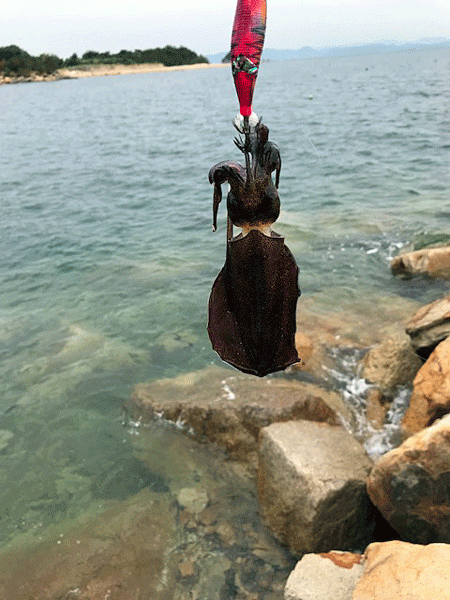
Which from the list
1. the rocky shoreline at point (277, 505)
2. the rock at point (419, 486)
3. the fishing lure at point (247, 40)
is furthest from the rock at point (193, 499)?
the fishing lure at point (247, 40)

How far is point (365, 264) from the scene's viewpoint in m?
14.4

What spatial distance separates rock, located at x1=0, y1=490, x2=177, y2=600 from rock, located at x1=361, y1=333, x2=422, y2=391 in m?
3.84

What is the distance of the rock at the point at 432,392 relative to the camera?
6.91 m

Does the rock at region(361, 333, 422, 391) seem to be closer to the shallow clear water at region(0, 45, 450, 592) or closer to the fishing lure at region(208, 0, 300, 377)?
the shallow clear water at region(0, 45, 450, 592)

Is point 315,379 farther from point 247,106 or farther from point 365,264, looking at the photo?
point 247,106

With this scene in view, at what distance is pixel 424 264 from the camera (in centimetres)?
1292

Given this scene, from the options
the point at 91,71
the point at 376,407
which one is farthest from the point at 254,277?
the point at 91,71

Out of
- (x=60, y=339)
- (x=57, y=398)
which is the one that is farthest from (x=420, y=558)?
(x=60, y=339)

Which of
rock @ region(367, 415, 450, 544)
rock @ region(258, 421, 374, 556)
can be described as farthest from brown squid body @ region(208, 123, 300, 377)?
rock @ region(258, 421, 374, 556)

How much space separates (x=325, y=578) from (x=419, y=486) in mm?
1336

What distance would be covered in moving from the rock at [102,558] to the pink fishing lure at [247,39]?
6176 mm

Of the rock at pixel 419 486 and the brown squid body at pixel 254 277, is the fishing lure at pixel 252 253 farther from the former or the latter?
the rock at pixel 419 486

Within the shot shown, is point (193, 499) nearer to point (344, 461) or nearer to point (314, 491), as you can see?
point (314, 491)

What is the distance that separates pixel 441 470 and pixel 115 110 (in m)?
59.9
